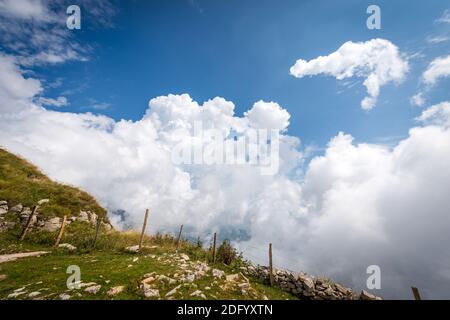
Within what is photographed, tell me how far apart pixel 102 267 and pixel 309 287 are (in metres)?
14.6

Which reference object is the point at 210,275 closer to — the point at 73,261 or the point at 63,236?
the point at 73,261

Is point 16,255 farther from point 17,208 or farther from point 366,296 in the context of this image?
point 366,296

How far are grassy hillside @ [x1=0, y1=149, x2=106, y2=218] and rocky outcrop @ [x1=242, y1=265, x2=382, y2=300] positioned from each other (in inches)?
1023

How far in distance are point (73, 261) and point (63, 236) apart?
1045 centimetres

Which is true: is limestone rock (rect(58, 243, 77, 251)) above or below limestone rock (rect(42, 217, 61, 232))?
below

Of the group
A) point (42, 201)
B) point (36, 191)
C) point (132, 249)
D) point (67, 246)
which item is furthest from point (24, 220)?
point (132, 249)

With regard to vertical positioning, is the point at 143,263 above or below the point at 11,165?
below

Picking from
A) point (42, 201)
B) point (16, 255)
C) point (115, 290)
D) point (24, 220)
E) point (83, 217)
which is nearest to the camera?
point (115, 290)

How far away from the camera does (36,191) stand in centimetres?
3353

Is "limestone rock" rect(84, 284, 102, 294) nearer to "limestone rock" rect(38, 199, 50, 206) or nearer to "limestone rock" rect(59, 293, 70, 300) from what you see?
"limestone rock" rect(59, 293, 70, 300)

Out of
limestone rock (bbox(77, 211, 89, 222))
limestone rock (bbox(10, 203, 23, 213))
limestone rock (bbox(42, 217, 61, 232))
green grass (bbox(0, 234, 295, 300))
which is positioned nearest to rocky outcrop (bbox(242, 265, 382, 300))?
green grass (bbox(0, 234, 295, 300))

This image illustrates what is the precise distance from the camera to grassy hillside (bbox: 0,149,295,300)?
12.5 m
